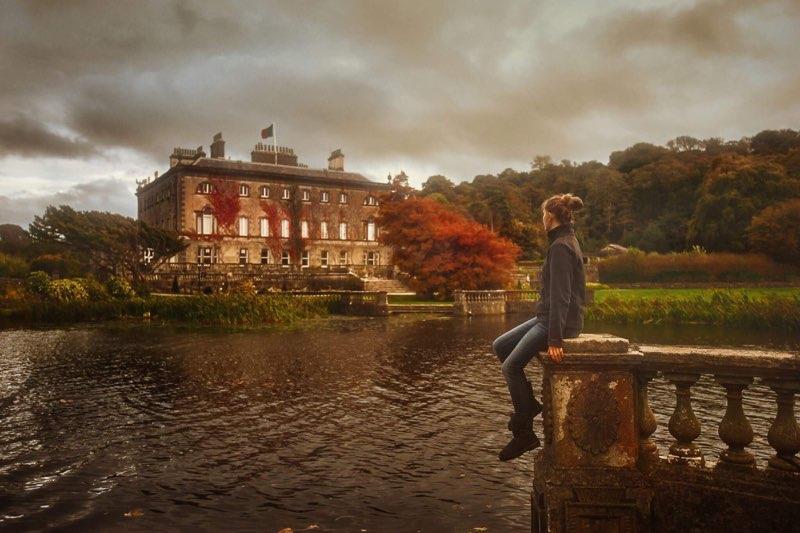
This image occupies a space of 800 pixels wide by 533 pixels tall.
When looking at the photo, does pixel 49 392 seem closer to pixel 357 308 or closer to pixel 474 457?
pixel 474 457

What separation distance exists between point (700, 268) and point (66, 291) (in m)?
47.3

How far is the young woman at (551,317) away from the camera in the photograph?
15.5ft

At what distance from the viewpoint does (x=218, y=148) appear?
60.1 meters

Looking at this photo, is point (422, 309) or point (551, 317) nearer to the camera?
point (551, 317)

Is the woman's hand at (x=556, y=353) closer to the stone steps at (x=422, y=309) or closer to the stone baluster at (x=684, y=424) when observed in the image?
the stone baluster at (x=684, y=424)

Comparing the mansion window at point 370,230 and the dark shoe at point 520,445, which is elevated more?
the mansion window at point 370,230

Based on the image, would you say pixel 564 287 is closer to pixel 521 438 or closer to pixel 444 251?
pixel 521 438

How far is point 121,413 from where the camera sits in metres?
9.83

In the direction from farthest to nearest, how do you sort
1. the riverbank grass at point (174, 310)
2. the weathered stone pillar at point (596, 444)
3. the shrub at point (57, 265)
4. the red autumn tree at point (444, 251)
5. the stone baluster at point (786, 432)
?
the shrub at point (57, 265), the red autumn tree at point (444, 251), the riverbank grass at point (174, 310), the weathered stone pillar at point (596, 444), the stone baluster at point (786, 432)

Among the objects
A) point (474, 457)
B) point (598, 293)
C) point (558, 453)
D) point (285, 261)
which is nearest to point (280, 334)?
point (474, 457)

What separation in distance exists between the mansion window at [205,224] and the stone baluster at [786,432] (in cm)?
5738

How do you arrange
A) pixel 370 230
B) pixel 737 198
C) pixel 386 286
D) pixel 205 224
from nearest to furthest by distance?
1. pixel 386 286
2. pixel 737 198
3. pixel 205 224
4. pixel 370 230

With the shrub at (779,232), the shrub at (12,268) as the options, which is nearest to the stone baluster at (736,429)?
the shrub at (12,268)

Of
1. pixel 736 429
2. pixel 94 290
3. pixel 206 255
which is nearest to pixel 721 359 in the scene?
pixel 736 429
